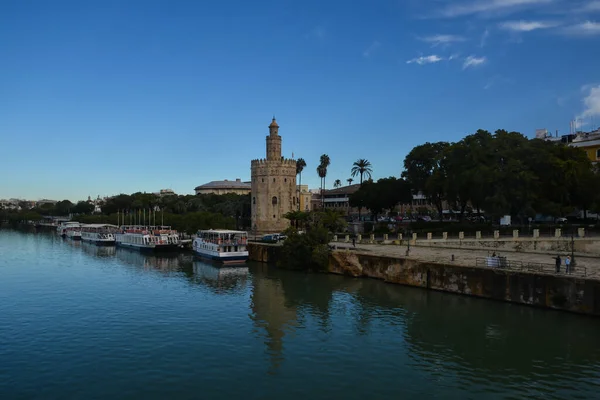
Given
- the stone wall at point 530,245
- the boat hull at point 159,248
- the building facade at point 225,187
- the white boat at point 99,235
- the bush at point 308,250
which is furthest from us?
the building facade at point 225,187

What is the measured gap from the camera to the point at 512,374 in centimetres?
2053

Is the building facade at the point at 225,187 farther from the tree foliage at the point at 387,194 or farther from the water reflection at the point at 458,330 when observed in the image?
the water reflection at the point at 458,330

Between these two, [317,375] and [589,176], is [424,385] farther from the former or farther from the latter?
[589,176]

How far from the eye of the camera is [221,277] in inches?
1927

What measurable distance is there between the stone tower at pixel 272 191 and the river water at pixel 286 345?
42081mm

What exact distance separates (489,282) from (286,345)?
654 inches

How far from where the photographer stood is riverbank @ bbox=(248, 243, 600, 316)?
94.2 feet

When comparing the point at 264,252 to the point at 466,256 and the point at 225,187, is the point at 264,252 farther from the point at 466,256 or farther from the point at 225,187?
the point at 225,187

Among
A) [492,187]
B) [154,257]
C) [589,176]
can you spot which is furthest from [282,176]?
[589,176]

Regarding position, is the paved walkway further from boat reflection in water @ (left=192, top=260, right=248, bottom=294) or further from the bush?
boat reflection in water @ (left=192, top=260, right=248, bottom=294)

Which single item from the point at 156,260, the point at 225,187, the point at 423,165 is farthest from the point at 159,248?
the point at 225,187

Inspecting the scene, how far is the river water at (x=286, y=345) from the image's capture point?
19.0m

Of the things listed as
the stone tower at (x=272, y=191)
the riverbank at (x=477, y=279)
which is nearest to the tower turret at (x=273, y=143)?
the stone tower at (x=272, y=191)

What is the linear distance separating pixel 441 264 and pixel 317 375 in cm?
1983
